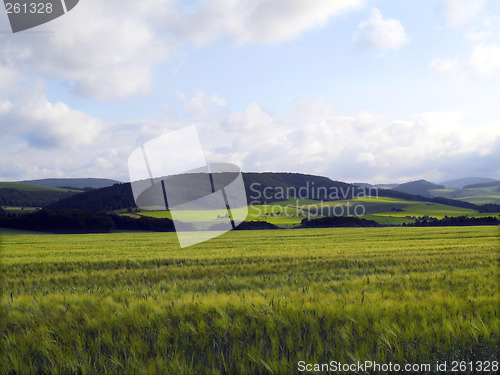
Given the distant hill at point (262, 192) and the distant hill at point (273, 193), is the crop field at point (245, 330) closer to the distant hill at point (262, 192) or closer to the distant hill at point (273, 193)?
the distant hill at point (273, 193)

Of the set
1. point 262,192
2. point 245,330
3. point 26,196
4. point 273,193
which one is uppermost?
point 26,196

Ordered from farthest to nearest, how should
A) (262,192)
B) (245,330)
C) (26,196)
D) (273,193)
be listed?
(273,193)
(26,196)
(262,192)
(245,330)

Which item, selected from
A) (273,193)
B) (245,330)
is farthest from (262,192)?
(245,330)

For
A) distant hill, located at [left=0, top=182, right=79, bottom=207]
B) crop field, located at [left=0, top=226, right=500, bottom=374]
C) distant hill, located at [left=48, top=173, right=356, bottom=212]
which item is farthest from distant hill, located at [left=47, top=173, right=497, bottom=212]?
crop field, located at [left=0, top=226, right=500, bottom=374]

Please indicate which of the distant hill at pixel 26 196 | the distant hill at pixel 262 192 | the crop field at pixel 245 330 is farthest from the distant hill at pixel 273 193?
the crop field at pixel 245 330

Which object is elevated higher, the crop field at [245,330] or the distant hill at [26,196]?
the distant hill at [26,196]

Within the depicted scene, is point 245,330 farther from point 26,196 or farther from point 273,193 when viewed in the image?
point 26,196

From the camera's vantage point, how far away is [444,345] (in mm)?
3219

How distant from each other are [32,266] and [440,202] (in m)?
156

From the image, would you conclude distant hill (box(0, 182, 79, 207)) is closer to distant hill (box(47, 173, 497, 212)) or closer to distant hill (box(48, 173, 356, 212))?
distant hill (box(47, 173, 497, 212))

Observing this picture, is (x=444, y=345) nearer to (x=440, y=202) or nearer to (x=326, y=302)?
(x=326, y=302)

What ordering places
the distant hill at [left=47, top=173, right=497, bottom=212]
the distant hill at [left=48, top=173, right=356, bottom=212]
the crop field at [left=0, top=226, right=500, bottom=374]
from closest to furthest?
the crop field at [left=0, top=226, right=500, bottom=374] → the distant hill at [left=48, top=173, right=356, bottom=212] → the distant hill at [left=47, top=173, right=497, bottom=212]

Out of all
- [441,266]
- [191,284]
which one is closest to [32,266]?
[191,284]

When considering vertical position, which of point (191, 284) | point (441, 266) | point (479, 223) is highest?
point (191, 284)
